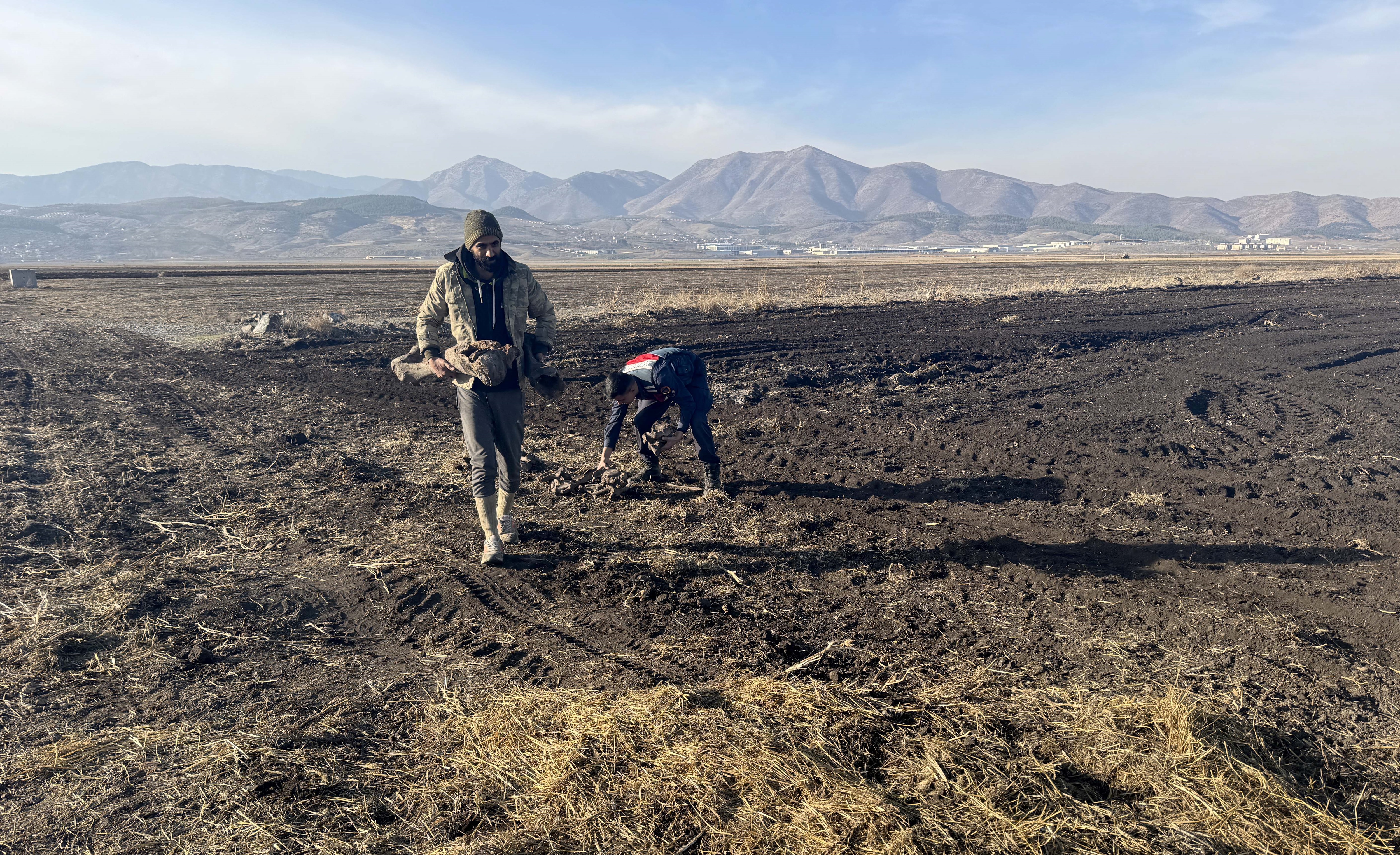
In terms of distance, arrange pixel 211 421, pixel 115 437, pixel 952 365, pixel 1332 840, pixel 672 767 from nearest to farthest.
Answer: pixel 1332 840
pixel 672 767
pixel 115 437
pixel 211 421
pixel 952 365

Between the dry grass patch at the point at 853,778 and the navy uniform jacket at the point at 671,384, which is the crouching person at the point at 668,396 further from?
the dry grass patch at the point at 853,778

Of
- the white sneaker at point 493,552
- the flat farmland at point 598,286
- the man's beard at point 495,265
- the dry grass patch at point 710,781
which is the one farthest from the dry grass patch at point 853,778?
the flat farmland at point 598,286

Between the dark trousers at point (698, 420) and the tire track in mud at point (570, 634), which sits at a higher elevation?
the dark trousers at point (698, 420)

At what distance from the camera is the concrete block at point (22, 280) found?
2897 cm

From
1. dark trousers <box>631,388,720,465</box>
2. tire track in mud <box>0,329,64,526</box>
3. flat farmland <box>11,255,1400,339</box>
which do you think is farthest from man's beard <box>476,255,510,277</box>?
flat farmland <box>11,255,1400,339</box>

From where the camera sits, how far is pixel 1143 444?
7.68 m

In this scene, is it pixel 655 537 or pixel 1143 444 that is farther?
pixel 1143 444

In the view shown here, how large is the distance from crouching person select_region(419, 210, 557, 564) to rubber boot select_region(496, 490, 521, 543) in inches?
2.8

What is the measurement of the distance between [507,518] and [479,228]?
6.69 feet

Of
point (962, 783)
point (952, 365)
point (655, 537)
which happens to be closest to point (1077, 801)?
point (962, 783)

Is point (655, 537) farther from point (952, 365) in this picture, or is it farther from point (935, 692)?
point (952, 365)

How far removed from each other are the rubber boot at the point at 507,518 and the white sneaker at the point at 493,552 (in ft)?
0.58

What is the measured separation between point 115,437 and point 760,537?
7401mm

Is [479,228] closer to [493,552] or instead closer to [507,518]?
[507,518]
